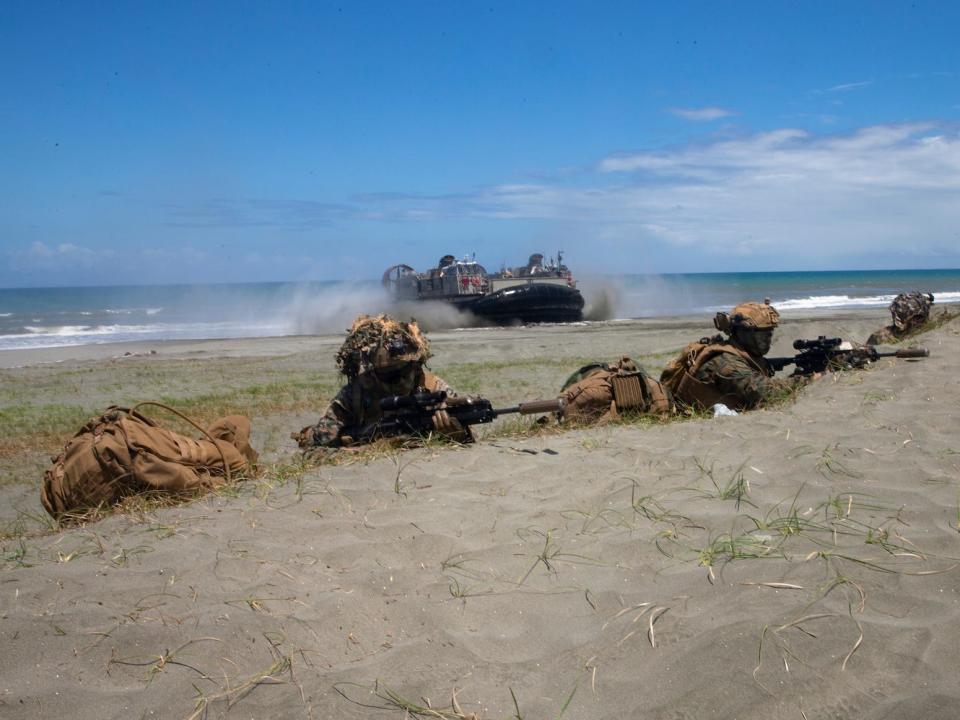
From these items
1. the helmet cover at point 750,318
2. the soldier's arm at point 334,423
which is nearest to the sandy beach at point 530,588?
the soldier's arm at point 334,423

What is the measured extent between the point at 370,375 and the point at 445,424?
71 centimetres

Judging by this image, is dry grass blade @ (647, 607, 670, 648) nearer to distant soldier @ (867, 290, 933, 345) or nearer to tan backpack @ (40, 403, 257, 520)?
tan backpack @ (40, 403, 257, 520)

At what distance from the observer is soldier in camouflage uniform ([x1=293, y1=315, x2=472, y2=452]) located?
537 centimetres

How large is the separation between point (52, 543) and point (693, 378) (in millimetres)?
4428

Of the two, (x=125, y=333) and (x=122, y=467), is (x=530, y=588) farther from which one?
(x=125, y=333)

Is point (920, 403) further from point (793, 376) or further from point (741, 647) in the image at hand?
point (741, 647)

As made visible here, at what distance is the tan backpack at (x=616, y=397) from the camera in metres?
5.88

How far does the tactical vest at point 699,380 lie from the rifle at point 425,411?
1.64m

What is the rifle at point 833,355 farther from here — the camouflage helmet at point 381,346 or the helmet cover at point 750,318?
the camouflage helmet at point 381,346

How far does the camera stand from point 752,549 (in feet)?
9.98

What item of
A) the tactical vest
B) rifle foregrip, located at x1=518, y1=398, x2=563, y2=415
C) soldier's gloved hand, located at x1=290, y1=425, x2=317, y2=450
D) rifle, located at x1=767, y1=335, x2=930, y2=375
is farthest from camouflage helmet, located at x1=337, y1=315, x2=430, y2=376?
rifle, located at x1=767, y1=335, x2=930, y2=375

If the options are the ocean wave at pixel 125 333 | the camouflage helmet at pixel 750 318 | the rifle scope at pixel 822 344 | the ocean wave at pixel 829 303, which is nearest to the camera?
the camouflage helmet at pixel 750 318

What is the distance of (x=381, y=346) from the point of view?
17.6ft

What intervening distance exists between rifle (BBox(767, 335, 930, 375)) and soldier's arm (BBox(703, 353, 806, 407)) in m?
0.66
